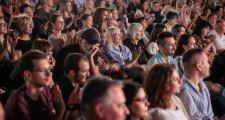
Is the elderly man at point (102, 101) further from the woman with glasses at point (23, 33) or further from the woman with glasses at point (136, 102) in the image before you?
the woman with glasses at point (23, 33)

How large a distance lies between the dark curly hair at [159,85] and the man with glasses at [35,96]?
61cm

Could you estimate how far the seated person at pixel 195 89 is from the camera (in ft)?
6.56

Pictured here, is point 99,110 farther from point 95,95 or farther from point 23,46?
point 23,46

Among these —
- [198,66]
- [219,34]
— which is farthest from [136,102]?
[219,34]

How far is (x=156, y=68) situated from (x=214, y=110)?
0.96m

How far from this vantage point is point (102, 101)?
3.68 feet

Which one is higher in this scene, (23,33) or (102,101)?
(23,33)

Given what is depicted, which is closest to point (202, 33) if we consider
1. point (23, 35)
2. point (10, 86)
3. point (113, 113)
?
point (23, 35)

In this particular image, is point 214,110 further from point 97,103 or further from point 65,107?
point 97,103

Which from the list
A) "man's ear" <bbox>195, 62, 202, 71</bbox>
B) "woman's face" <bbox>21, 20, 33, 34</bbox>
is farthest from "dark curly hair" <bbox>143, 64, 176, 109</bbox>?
"woman's face" <bbox>21, 20, 33, 34</bbox>

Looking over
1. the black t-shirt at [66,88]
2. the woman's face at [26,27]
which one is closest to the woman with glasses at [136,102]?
the black t-shirt at [66,88]

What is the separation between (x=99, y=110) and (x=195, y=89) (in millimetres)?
1230

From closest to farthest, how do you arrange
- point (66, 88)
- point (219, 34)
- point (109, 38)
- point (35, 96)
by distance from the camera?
point (35, 96), point (66, 88), point (109, 38), point (219, 34)

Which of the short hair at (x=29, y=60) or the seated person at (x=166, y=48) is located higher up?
the short hair at (x=29, y=60)
